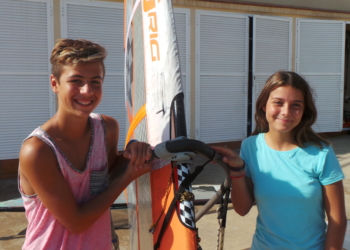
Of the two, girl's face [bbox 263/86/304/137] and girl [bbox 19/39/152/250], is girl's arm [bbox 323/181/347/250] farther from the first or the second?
girl [bbox 19/39/152/250]

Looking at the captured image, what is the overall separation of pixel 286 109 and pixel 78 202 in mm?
961

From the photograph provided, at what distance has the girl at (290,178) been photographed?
1573 millimetres

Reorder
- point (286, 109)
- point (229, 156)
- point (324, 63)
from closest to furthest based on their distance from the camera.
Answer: point (229, 156)
point (286, 109)
point (324, 63)

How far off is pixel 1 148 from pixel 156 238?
523 cm

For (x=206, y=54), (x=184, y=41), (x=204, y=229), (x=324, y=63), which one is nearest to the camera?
(x=204, y=229)

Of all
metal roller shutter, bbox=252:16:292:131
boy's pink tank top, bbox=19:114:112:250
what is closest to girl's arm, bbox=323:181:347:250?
boy's pink tank top, bbox=19:114:112:250

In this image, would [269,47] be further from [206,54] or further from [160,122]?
[160,122]

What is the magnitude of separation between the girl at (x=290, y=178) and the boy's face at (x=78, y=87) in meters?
0.56

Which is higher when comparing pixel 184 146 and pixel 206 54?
pixel 206 54

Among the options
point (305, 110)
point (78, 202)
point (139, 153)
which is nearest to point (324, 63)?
point (305, 110)

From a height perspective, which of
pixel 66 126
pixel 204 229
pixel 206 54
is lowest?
pixel 204 229

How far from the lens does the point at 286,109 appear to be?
1.66 meters

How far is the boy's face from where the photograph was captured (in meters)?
1.38

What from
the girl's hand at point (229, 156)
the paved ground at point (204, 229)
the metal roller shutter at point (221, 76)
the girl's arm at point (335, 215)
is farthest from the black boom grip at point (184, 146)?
the metal roller shutter at point (221, 76)
